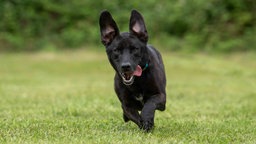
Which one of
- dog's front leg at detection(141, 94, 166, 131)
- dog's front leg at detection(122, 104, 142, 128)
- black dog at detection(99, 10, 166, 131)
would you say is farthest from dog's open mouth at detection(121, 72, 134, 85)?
dog's front leg at detection(122, 104, 142, 128)

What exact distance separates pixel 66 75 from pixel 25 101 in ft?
27.9

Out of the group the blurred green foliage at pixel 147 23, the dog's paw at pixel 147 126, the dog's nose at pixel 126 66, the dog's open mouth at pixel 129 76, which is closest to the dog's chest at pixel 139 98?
the dog's open mouth at pixel 129 76

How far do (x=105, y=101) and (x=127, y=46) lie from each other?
5.50m

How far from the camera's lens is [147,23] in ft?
93.5

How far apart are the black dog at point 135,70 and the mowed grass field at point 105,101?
284 millimetres

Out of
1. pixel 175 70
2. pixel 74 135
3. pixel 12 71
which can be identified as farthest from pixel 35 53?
pixel 74 135

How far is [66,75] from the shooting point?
22625 millimetres

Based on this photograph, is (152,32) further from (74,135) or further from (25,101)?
(74,135)

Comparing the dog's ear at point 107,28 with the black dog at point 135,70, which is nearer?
the black dog at point 135,70

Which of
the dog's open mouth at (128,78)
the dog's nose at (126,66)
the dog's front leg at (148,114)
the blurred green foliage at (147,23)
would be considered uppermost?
the dog's nose at (126,66)

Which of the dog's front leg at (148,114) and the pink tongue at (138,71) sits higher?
the pink tongue at (138,71)

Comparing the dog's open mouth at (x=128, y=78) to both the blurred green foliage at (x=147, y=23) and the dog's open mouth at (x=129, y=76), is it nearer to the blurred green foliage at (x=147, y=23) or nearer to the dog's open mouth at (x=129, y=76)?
the dog's open mouth at (x=129, y=76)

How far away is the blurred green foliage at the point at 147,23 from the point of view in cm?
2789

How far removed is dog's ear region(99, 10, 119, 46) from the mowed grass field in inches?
44.4
